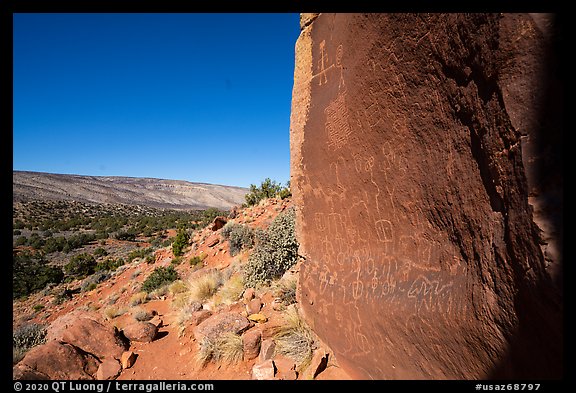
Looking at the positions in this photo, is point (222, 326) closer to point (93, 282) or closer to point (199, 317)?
point (199, 317)

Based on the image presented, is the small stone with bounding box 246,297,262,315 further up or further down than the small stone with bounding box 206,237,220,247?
further down

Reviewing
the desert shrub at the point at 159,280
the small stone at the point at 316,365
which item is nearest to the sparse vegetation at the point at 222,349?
the small stone at the point at 316,365

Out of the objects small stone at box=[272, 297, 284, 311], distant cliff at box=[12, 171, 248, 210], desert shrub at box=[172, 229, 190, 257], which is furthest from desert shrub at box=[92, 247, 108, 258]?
distant cliff at box=[12, 171, 248, 210]

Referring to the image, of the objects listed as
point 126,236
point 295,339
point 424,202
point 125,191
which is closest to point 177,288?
point 295,339

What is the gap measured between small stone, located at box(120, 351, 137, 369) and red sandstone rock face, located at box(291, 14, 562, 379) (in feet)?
9.14

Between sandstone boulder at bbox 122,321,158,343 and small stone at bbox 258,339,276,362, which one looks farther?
sandstone boulder at bbox 122,321,158,343

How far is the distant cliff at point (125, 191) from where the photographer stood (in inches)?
2294

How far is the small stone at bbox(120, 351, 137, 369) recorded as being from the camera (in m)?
4.52

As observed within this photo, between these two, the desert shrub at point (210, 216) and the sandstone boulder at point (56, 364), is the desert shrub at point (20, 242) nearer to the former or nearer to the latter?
the desert shrub at point (210, 216)

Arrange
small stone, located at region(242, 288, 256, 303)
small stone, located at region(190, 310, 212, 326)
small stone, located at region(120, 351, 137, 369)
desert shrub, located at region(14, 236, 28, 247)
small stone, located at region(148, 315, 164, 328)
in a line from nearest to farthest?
small stone, located at region(120, 351, 137, 369)
small stone, located at region(190, 310, 212, 326)
small stone, located at region(242, 288, 256, 303)
small stone, located at region(148, 315, 164, 328)
desert shrub, located at region(14, 236, 28, 247)

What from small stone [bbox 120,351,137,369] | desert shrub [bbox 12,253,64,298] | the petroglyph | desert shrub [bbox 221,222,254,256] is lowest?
desert shrub [bbox 12,253,64,298]

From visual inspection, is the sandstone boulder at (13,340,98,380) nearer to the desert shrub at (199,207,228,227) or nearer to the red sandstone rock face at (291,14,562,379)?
the red sandstone rock face at (291,14,562,379)
